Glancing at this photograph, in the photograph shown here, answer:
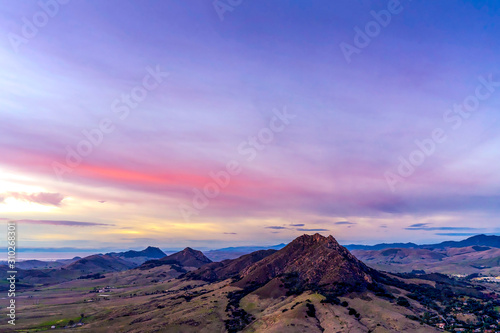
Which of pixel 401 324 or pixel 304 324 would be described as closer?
pixel 401 324

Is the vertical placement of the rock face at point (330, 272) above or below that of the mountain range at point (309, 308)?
above

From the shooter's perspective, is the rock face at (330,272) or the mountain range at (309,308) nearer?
the mountain range at (309,308)

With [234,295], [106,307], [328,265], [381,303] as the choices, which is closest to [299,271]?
[328,265]

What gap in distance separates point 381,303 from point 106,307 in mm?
159815

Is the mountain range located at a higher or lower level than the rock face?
lower

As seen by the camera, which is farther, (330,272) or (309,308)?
(330,272)

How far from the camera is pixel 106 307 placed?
199 meters

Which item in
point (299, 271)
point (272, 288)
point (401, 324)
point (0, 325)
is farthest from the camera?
point (299, 271)

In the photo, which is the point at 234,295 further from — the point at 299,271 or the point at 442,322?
the point at 442,322

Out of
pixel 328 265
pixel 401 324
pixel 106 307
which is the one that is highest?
pixel 328 265

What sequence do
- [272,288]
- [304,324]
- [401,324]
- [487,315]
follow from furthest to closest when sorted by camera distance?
[272,288] → [487,315] → [304,324] → [401,324]

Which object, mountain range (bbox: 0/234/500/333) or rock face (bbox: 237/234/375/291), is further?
rock face (bbox: 237/234/375/291)

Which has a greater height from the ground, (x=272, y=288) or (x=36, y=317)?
(x=272, y=288)

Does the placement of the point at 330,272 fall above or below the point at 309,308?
above
